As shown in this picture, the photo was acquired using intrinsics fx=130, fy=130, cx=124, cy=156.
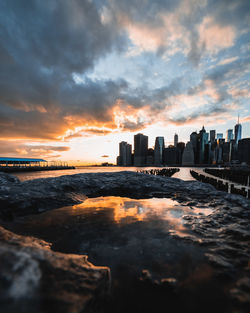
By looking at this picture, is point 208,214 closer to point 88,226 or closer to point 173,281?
point 173,281

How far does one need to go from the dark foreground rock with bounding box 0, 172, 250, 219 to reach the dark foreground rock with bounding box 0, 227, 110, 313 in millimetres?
3341

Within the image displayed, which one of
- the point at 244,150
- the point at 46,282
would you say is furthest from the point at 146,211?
the point at 244,150

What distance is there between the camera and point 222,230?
365cm

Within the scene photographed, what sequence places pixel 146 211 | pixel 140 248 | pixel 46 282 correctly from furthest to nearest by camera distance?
pixel 146 211, pixel 140 248, pixel 46 282

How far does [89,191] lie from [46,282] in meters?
5.83

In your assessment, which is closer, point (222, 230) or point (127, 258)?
point (127, 258)

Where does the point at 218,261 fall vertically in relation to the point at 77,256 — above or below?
below

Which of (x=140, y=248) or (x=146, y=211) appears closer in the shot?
(x=140, y=248)

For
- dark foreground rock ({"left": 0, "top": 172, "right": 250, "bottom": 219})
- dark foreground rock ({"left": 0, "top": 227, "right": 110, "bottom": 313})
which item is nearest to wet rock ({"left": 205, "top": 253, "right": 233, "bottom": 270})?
dark foreground rock ({"left": 0, "top": 227, "right": 110, "bottom": 313})

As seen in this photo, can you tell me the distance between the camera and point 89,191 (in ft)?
24.0

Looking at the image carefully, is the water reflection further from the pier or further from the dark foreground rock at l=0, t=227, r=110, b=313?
the pier

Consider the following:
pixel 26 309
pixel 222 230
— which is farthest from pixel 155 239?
pixel 26 309

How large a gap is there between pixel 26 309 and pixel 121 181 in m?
7.17

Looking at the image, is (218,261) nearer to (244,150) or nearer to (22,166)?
(22,166)
